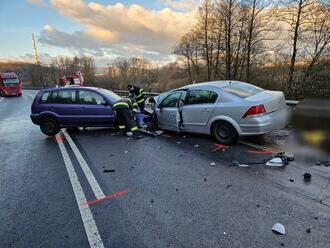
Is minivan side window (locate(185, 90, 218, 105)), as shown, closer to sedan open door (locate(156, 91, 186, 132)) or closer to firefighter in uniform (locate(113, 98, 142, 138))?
sedan open door (locate(156, 91, 186, 132))

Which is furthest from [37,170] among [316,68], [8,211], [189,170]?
[316,68]

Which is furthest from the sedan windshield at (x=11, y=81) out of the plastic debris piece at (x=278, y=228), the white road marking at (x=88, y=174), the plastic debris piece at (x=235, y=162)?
the plastic debris piece at (x=278, y=228)

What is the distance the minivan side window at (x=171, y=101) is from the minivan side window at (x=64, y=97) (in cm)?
331

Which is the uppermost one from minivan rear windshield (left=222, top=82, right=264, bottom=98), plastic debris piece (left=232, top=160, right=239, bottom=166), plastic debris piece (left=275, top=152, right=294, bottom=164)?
minivan rear windshield (left=222, top=82, right=264, bottom=98)

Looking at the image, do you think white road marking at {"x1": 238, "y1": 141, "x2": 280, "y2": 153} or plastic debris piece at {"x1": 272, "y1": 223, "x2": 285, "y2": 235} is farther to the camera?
white road marking at {"x1": 238, "y1": 141, "x2": 280, "y2": 153}

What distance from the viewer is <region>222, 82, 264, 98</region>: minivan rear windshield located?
21.6 feet

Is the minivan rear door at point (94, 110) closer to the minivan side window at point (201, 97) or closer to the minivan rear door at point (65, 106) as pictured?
the minivan rear door at point (65, 106)

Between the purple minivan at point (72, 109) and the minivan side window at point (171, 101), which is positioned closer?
the minivan side window at point (171, 101)

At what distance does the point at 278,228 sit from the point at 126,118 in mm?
6060

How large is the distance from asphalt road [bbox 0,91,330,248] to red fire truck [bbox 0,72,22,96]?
32845 millimetres

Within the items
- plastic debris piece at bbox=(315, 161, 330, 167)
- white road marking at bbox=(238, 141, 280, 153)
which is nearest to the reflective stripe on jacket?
white road marking at bbox=(238, 141, 280, 153)

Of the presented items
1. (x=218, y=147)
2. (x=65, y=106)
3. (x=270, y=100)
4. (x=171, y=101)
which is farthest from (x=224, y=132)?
(x=65, y=106)

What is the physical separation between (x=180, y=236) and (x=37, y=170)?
13.0 ft

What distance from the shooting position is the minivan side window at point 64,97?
906 centimetres
